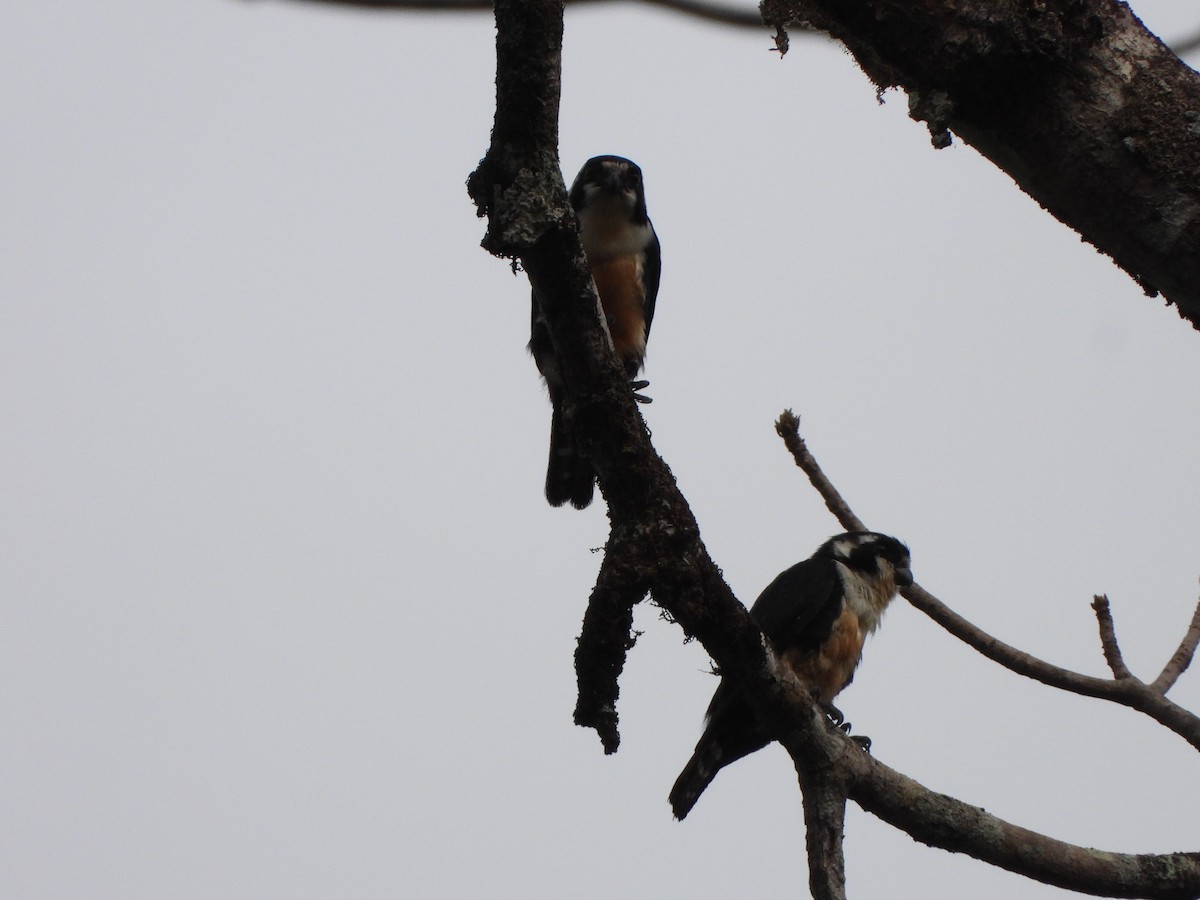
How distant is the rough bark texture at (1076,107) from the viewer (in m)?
1.65

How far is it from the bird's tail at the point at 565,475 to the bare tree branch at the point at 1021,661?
0.96 meters

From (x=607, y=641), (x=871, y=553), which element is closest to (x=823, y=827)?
(x=607, y=641)

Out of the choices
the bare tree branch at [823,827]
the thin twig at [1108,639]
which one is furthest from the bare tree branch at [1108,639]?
the bare tree branch at [823,827]

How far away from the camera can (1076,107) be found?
1.71 metres

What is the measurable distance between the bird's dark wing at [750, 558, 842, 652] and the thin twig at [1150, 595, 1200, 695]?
1398mm

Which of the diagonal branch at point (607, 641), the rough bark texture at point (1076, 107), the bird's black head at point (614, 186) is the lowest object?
the diagonal branch at point (607, 641)

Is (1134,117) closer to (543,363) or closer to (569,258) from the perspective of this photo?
(569,258)

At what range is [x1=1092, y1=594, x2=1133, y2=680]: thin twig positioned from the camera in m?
4.32

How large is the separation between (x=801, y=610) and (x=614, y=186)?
6.71ft

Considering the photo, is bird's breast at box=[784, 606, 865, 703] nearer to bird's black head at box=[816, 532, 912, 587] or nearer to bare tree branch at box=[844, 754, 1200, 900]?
bird's black head at box=[816, 532, 912, 587]

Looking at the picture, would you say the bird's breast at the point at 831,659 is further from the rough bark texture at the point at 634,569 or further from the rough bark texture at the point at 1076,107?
the rough bark texture at the point at 1076,107

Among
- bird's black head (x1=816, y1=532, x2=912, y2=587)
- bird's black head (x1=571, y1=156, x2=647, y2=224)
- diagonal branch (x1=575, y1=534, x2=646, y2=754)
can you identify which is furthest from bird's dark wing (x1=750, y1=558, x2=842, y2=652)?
diagonal branch (x1=575, y1=534, x2=646, y2=754)

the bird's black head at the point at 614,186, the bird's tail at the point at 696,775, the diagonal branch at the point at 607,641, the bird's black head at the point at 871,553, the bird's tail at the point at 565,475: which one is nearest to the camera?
the diagonal branch at the point at 607,641

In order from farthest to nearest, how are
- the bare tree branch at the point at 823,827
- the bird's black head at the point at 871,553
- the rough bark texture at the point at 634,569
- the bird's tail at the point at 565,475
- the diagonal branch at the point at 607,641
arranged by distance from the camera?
the bird's black head at the point at 871,553 → the bird's tail at the point at 565,475 → the bare tree branch at the point at 823,827 → the diagonal branch at the point at 607,641 → the rough bark texture at the point at 634,569
